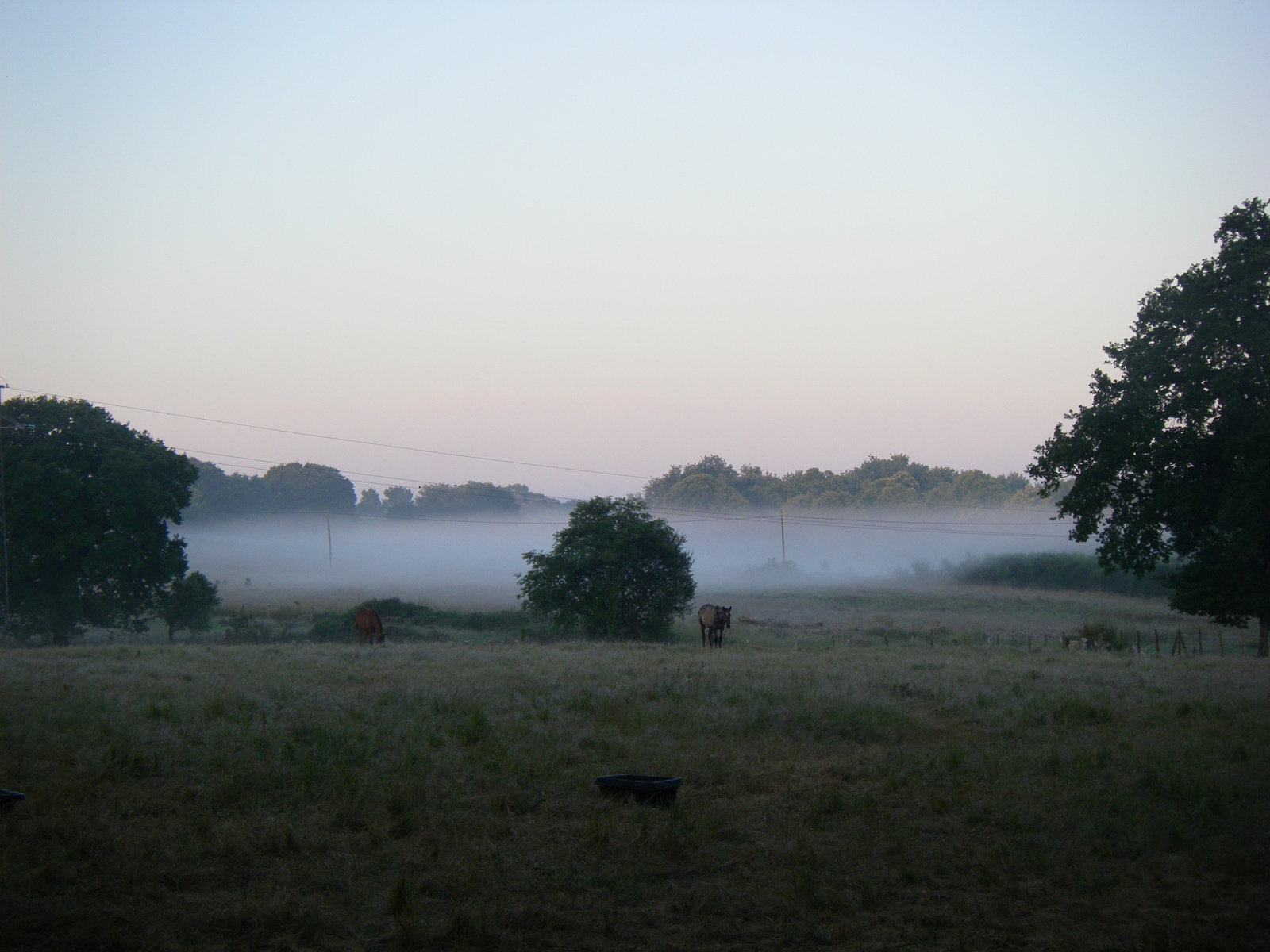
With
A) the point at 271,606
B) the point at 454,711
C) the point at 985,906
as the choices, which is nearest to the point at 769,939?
the point at 985,906

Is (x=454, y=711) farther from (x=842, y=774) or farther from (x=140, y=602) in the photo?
(x=140, y=602)

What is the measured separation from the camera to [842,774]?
1080 cm

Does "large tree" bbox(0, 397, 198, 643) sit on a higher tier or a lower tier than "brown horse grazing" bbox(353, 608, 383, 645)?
higher

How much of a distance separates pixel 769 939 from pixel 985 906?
1832 mm

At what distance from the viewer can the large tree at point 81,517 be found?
37.3 m

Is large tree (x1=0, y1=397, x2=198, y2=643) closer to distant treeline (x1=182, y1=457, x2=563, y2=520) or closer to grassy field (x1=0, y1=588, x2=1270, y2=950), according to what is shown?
grassy field (x1=0, y1=588, x2=1270, y2=950)

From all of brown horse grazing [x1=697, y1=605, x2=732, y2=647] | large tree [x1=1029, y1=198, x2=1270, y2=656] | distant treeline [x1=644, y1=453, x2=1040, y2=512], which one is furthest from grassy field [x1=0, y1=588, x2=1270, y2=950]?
distant treeline [x1=644, y1=453, x2=1040, y2=512]

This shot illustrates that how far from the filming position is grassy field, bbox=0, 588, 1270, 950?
6297 millimetres

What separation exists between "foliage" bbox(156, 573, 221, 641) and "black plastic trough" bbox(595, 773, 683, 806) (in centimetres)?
3617

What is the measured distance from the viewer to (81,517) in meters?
37.8

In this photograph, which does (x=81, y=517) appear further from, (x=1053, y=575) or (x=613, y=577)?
(x=1053, y=575)

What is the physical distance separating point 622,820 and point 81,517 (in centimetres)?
3763

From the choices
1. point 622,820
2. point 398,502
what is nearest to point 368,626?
point 622,820

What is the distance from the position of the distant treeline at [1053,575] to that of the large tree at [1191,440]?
36.9 metres
